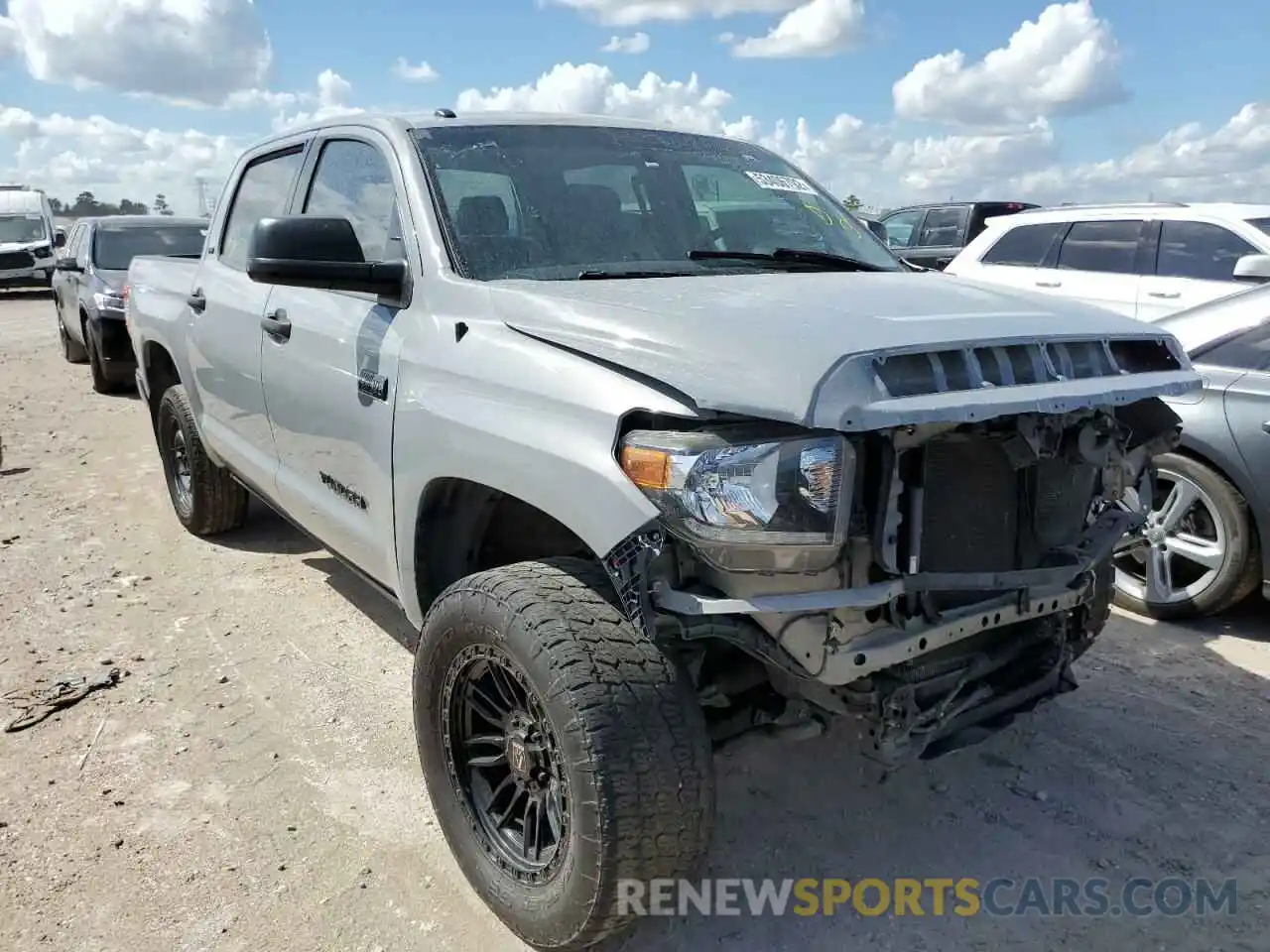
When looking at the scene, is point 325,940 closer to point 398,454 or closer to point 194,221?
point 398,454

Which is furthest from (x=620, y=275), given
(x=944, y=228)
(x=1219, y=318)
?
(x=944, y=228)

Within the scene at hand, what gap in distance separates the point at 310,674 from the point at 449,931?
1.64 metres

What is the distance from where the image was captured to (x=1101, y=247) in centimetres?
788

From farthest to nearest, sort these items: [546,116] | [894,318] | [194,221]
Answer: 1. [194,221]
2. [546,116]
3. [894,318]

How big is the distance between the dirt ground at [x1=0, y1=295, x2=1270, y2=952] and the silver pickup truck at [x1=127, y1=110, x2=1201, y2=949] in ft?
1.42

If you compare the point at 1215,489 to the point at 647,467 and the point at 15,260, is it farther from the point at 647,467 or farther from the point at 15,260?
the point at 15,260

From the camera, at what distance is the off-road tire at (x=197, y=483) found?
17.0 ft

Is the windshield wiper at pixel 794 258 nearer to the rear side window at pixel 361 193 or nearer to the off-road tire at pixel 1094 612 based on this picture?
the rear side window at pixel 361 193

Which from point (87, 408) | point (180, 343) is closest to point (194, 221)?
point (87, 408)

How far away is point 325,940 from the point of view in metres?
2.53

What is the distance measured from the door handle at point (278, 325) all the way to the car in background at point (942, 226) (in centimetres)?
1068

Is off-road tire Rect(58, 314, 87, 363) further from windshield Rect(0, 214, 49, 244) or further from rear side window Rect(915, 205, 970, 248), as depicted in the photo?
windshield Rect(0, 214, 49, 244)

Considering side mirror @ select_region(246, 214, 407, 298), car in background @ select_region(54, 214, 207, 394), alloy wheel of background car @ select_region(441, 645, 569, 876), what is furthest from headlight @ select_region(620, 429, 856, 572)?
car in background @ select_region(54, 214, 207, 394)

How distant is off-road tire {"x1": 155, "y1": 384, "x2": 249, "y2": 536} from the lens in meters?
5.19
